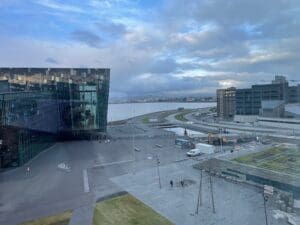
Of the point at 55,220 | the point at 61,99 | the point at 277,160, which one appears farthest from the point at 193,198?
the point at 61,99

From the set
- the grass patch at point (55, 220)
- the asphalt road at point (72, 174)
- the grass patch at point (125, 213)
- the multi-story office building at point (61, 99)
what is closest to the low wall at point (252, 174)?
the asphalt road at point (72, 174)

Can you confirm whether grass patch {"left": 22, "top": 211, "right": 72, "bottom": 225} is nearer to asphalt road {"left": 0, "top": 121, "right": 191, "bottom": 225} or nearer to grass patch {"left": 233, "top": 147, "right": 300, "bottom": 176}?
asphalt road {"left": 0, "top": 121, "right": 191, "bottom": 225}

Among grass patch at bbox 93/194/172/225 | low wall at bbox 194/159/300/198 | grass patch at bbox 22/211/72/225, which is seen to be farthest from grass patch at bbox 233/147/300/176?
grass patch at bbox 22/211/72/225

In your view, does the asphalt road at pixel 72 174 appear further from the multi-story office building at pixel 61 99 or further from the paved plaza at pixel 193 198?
the multi-story office building at pixel 61 99

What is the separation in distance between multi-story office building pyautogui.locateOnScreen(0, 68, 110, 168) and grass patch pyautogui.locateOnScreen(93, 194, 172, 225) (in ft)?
16.5

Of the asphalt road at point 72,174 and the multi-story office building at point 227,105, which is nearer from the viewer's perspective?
the asphalt road at point 72,174

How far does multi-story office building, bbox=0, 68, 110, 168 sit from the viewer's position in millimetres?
10297

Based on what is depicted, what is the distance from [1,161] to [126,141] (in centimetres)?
506

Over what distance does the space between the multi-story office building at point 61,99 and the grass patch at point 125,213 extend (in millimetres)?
5040

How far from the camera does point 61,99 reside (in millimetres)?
12445

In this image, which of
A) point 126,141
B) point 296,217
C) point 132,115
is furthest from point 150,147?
point 132,115

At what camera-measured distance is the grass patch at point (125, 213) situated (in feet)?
14.4

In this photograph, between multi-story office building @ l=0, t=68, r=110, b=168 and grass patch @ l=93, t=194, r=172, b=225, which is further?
multi-story office building @ l=0, t=68, r=110, b=168

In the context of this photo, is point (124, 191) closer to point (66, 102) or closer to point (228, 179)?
point (228, 179)
